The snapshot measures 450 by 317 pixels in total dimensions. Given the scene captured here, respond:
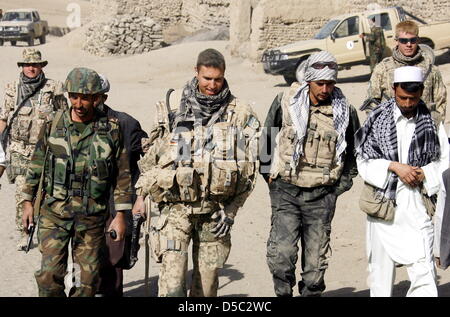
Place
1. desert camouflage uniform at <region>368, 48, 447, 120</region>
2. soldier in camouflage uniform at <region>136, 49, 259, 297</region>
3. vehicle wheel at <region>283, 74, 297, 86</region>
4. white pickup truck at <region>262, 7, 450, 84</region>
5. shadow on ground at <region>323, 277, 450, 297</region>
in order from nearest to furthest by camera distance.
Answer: soldier in camouflage uniform at <region>136, 49, 259, 297</region> < desert camouflage uniform at <region>368, 48, 447, 120</region> < shadow on ground at <region>323, 277, 450, 297</region> < white pickup truck at <region>262, 7, 450, 84</region> < vehicle wheel at <region>283, 74, 297, 86</region>

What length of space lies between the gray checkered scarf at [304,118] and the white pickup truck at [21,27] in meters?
31.4

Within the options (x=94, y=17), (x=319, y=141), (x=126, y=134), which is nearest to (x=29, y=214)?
(x=126, y=134)

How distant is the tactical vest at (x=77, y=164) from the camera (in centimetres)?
631

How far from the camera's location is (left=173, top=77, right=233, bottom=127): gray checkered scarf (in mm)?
6312

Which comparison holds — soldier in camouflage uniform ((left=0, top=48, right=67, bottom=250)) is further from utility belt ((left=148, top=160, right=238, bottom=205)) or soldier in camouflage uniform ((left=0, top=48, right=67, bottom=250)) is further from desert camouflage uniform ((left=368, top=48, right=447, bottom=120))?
desert camouflage uniform ((left=368, top=48, right=447, bottom=120))

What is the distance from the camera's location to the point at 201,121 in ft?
20.9

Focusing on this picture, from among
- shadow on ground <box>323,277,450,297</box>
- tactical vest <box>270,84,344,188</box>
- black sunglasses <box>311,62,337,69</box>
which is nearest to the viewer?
black sunglasses <box>311,62,337,69</box>

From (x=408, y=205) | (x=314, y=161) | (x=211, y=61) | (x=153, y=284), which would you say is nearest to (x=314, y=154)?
(x=314, y=161)

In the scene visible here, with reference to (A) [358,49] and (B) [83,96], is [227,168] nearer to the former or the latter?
(B) [83,96]

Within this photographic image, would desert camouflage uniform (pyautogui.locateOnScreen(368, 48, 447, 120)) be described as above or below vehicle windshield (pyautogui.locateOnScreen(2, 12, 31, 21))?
below

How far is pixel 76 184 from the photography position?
6.32 meters

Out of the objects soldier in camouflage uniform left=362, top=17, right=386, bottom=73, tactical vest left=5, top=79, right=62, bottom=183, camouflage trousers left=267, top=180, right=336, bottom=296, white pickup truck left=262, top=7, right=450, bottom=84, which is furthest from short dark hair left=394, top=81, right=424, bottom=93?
white pickup truck left=262, top=7, right=450, bottom=84

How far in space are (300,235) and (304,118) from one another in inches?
34.8

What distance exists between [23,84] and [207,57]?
3.03 meters
